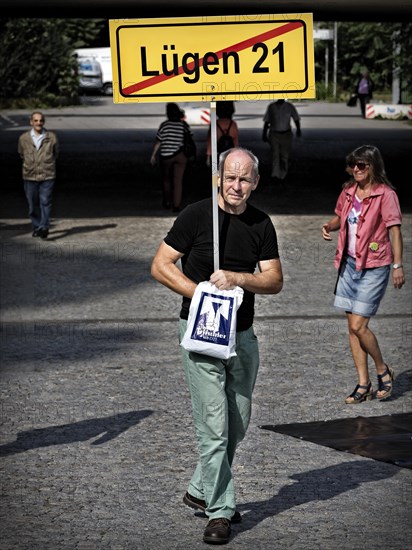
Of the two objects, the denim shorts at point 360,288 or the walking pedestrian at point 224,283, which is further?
the denim shorts at point 360,288

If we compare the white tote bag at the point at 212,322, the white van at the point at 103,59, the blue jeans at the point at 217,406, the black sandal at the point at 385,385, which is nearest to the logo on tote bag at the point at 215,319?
the white tote bag at the point at 212,322

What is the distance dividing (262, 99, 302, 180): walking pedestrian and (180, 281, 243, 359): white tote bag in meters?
17.0

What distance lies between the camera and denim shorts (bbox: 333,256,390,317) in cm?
894

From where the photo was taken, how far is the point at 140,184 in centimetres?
2486

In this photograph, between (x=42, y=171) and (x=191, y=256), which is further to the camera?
(x=42, y=171)

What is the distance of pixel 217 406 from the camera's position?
612 cm

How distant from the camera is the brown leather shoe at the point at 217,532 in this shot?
19.6 ft

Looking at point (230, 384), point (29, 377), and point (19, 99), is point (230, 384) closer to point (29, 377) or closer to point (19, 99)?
point (29, 377)

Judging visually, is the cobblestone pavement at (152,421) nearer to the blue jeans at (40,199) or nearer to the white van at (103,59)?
the blue jeans at (40,199)

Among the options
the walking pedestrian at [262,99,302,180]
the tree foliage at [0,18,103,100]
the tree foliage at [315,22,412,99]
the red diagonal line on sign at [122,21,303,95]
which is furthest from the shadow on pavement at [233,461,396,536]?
the tree foliage at [0,18,103,100]

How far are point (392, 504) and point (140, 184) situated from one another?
61.2 feet

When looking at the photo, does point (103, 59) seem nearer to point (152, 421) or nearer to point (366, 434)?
point (152, 421)

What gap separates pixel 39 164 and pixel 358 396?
9368 mm

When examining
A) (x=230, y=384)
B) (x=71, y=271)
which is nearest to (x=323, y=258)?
(x=71, y=271)
